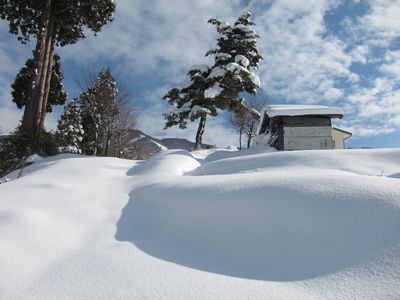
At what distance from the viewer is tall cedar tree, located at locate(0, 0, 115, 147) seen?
12141 millimetres

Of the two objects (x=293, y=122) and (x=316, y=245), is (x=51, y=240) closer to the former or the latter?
(x=316, y=245)

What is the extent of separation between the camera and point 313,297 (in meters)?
1.94

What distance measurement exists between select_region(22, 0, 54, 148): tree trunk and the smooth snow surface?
8.54 meters

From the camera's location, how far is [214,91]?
16328mm

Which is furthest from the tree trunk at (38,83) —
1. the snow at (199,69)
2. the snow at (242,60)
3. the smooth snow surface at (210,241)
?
the snow at (242,60)

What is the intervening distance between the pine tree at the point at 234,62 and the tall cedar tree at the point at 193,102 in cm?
56

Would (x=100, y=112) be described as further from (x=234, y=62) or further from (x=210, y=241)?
(x=210, y=241)

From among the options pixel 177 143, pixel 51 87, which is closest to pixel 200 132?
pixel 51 87

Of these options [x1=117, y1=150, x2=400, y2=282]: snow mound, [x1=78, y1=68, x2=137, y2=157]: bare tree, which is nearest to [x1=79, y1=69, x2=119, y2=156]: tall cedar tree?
[x1=78, y1=68, x2=137, y2=157]: bare tree

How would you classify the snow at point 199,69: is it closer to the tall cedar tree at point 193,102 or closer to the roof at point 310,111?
the tall cedar tree at point 193,102

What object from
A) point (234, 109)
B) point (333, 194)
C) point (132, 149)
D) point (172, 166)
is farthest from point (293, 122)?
point (132, 149)

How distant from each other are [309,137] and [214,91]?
5.52 metres

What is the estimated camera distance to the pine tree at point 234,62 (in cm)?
1667

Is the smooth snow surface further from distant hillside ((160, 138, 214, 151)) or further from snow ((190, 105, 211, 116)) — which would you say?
distant hillside ((160, 138, 214, 151))
